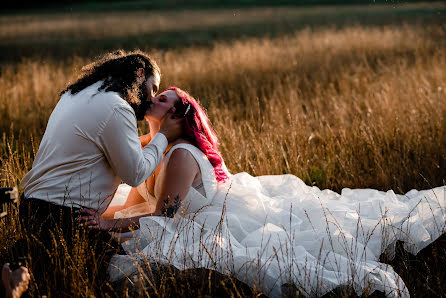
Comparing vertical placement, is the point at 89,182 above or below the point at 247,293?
above

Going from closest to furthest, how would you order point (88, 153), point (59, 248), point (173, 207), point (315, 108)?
point (59, 248) → point (88, 153) → point (173, 207) → point (315, 108)

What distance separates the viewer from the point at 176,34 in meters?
22.2

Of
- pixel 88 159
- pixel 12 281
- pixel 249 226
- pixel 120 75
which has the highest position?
pixel 120 75

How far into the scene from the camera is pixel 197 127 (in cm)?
364

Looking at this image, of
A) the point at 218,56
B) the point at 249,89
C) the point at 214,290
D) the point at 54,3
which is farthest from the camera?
the point at 54,3

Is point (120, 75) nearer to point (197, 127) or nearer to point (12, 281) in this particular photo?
point (197, 127)

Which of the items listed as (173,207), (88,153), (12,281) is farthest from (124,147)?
(12,281)

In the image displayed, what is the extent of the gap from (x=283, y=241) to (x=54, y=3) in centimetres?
7004

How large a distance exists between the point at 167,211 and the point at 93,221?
1.82ft

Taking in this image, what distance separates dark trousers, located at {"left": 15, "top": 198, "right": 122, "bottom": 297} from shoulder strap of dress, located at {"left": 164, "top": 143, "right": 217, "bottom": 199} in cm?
80

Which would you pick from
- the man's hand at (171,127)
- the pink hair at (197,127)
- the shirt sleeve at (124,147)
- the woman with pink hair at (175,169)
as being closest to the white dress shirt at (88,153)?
the shirt sleeve at (124,147)

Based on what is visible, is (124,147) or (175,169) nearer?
(124,147)

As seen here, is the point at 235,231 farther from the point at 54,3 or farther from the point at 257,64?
the point at 54,3

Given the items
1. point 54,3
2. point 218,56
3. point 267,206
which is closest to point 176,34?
point 218,56
